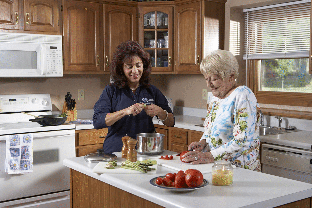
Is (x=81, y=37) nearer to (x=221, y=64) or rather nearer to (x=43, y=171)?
(x=43, y=171)

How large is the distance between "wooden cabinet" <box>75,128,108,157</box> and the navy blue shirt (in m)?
1.48

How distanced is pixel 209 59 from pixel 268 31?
224 cm

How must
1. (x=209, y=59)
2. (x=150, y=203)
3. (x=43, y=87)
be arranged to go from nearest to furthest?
(x=150, y=203)
(x=209, y=59)
(x=43, y=87)

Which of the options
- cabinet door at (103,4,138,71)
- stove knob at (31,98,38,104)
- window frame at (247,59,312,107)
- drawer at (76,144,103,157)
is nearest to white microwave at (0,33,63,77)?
stove knob at (31,98,38,104)

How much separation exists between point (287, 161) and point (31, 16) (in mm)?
2779

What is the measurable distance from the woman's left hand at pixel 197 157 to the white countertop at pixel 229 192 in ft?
0.60

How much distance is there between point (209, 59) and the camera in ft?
6.81

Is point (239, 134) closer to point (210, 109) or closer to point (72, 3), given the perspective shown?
point (210, 109)

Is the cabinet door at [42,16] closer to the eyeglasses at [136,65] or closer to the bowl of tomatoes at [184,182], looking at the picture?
the eyeglasses at [136,65]

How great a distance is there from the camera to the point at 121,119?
2.52 metres

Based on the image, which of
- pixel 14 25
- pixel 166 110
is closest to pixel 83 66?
pixel 14 25

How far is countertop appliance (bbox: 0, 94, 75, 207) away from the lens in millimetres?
3572

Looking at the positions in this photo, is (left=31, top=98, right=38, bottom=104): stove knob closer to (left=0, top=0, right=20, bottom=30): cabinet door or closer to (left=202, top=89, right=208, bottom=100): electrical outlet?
(left=0, top=0, right=20, bottom=30): cabinet door

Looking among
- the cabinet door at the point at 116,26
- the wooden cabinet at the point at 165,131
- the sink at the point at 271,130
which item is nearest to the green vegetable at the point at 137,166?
the sink at the point at 271,130
